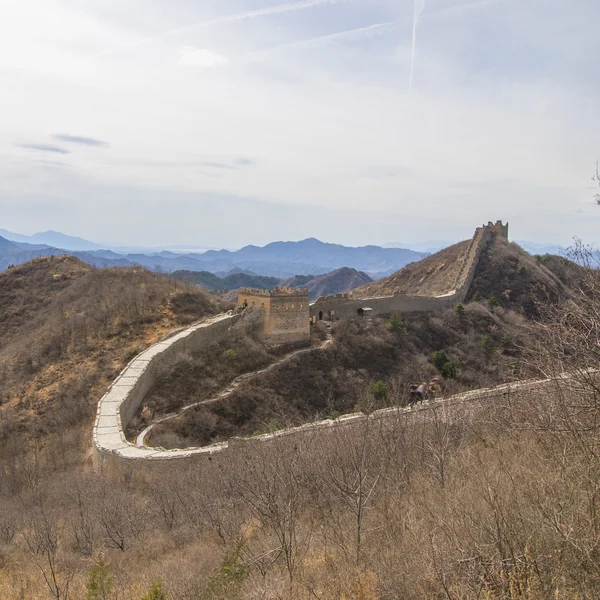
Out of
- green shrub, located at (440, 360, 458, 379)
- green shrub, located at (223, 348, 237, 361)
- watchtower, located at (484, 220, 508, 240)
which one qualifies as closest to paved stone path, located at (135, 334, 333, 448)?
green shrub, located at (223, 348, 237, 361)

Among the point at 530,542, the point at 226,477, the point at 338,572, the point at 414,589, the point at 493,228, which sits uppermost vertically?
the point at 493,228

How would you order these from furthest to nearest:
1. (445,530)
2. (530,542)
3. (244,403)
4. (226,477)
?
(244,403) → (226,477) → (445,530) → (530,542)

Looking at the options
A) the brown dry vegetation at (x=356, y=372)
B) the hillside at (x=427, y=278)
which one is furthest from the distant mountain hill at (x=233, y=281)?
the brown dry vegetation at (x=356, y=372)

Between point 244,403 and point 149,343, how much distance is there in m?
5.64

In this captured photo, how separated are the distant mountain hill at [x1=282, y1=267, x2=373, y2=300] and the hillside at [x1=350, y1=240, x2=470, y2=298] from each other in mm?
110037

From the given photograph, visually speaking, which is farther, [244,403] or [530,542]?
[244,403]

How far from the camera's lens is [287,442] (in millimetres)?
11805

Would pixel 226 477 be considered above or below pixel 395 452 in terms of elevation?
below

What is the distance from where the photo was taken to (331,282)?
582ft

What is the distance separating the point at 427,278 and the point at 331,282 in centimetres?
12726

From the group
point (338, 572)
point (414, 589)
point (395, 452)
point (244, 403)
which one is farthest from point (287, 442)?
point (244, 403)

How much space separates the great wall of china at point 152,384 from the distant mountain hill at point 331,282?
424ft

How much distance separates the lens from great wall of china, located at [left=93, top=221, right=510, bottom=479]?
530 inches

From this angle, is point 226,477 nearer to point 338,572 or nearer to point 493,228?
point 338,572
